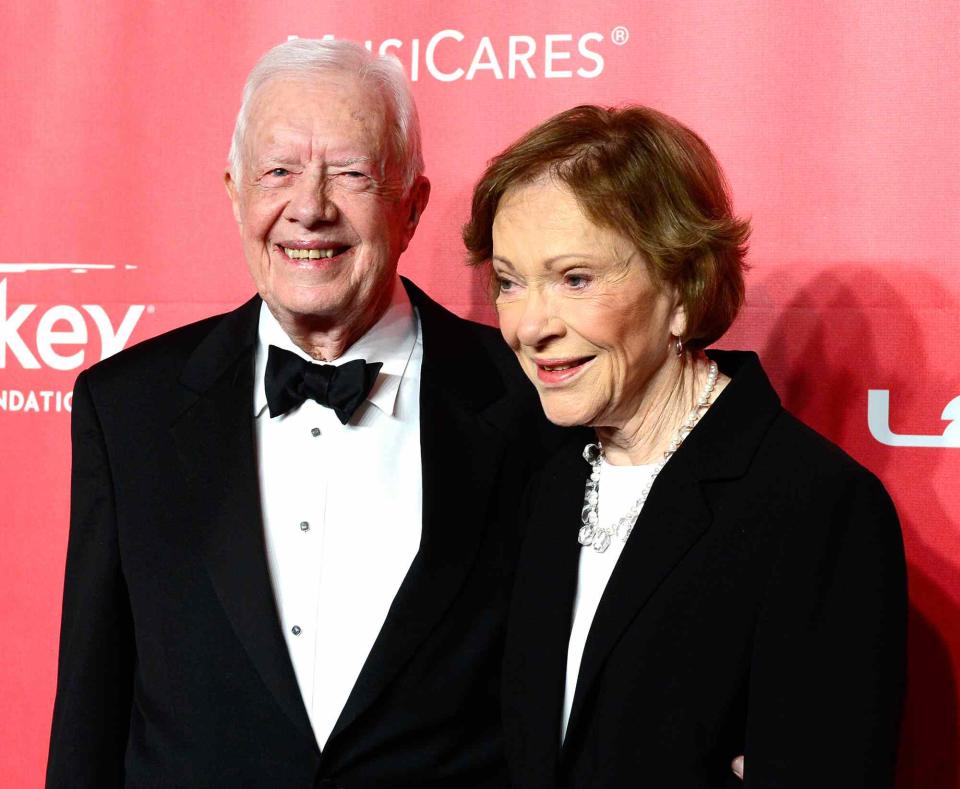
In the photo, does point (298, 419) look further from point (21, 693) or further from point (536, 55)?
point (21, 693)

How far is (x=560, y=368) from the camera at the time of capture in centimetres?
164

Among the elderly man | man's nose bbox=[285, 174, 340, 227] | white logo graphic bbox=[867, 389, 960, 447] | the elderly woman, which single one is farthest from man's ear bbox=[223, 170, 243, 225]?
white logo graphic bbox=[867, 389, 960, 447]

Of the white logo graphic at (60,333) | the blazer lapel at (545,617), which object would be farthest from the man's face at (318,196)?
the white logo graphic at (60,333)

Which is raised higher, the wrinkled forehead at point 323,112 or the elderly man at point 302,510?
the wrinkled forehead at point 323,112

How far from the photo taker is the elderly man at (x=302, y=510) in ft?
5.73

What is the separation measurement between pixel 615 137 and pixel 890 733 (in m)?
0.82

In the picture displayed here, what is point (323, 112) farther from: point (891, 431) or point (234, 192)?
point (891, 431)

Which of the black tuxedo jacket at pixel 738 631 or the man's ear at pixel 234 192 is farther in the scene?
the man's ear at pixel 234 192

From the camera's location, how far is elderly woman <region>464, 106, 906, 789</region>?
1.42 m

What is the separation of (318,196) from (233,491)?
18.1 inches

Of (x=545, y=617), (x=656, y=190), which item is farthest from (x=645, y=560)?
(x=656, y=190)

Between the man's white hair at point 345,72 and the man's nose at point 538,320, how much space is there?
1.39ft

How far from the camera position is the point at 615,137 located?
1608 millimetres

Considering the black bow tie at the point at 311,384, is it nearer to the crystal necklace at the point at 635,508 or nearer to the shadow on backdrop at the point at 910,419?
the crystal necklace at the point at 635,508
